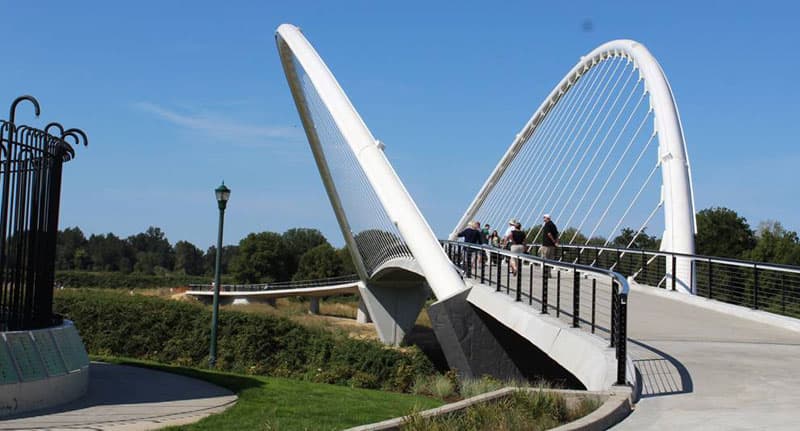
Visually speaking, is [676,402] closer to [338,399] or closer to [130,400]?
[338,399]

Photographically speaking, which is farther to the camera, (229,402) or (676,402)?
(229,402)

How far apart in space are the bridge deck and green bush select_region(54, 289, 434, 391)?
66.8ft

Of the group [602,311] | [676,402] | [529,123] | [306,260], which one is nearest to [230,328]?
[529,123]

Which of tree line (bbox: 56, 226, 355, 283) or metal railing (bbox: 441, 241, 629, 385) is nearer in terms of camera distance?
metal railing (bbox: 441, 241, 629, 385)

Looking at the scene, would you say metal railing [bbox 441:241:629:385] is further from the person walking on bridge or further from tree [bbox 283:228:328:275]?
tree [bbox 283:228:328:275]

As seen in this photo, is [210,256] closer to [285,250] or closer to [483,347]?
[285,250]

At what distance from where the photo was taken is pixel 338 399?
1005 cm

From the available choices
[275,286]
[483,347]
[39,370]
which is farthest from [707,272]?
[275,286]

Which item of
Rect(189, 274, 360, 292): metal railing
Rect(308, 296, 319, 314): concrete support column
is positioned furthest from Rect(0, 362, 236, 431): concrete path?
Rect(308, 296, 319, 314): concrete support column

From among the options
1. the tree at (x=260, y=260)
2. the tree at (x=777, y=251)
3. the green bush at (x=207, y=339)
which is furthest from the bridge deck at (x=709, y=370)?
the tree at (x=260, y=260)

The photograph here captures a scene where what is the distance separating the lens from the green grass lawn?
764cm

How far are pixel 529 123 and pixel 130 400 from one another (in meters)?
28.5

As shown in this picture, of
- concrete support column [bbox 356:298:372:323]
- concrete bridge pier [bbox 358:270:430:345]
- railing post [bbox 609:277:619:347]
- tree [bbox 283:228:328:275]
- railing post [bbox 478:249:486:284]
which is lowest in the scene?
concrete support column [bbox 356:298:372:323]

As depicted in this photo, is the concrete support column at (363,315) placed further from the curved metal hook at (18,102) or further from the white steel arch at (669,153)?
the curved metal hook at (18,102)
